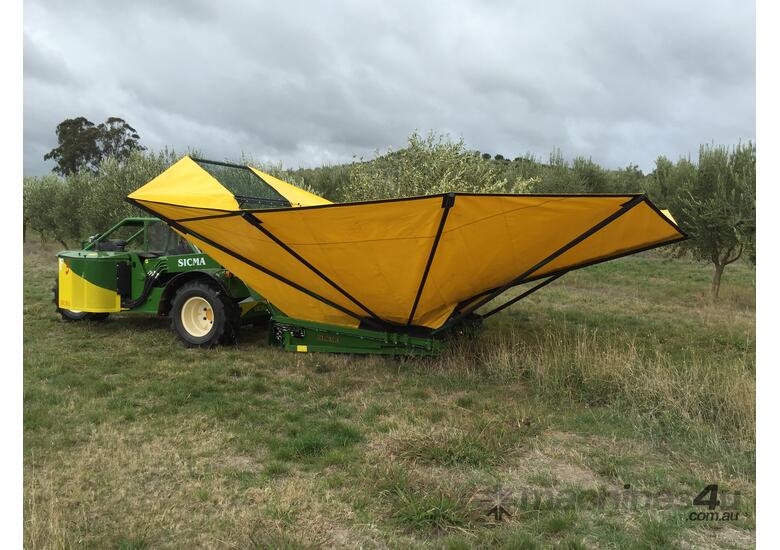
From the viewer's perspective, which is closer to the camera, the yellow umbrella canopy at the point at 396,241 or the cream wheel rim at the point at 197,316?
the yellow umbrella canopy at the point at 396,241

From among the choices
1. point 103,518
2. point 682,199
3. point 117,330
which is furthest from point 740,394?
point 682,199

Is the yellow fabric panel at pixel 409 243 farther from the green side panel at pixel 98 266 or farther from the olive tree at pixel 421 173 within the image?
the olive tree at pixel 421 173

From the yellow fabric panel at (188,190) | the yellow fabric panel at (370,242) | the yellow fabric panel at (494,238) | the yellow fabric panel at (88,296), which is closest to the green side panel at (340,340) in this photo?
the yellow fabric panel at (494,238)

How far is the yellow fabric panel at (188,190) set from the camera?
20.2 feet

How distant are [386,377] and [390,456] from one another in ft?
6.80

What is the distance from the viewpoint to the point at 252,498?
345 cm

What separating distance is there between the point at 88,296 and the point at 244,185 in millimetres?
3157

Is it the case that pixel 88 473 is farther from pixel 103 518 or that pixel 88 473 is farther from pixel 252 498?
pixel 252 498

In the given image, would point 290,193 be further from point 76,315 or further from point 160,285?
point 76,315

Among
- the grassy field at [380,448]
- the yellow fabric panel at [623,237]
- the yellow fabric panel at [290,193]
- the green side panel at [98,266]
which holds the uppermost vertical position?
the yellow fabric panel at [290,193]

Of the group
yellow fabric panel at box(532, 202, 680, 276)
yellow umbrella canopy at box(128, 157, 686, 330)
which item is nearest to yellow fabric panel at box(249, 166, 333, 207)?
yellow umbrella canopy at box(128, 157, 686, 330)

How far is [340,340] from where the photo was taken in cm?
678

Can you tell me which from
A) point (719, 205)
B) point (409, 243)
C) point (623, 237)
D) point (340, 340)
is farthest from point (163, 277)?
point (719, 205)

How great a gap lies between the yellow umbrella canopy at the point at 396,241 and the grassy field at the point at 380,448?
86 centimetres
